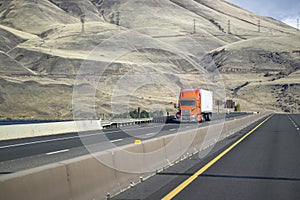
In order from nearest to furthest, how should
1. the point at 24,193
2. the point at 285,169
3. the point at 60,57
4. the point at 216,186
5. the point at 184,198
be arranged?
the point at 24,193 → the point at 184,198 → the point at 216,186 → the point at 285,169 → the point at 60,57

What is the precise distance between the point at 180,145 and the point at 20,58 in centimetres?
11962

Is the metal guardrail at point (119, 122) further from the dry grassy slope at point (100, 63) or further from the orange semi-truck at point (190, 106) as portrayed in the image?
the dry grassy slope at point (100, 63)

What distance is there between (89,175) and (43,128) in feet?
77.3

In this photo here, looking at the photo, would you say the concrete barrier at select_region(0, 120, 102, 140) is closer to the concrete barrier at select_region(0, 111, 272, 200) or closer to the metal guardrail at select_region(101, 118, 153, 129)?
the metal guardrail at select_region(101, 118, 153, 129)

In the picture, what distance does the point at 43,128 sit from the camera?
30.3m

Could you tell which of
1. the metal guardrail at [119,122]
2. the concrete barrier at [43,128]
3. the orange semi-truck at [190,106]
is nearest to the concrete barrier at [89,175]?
the concrete barrier at [43,128]

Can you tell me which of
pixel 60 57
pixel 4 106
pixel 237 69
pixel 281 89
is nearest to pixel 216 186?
pixel 4 106

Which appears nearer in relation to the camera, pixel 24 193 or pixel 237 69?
pixel 24 193

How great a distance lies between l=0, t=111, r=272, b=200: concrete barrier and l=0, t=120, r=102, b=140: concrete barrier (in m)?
15.9

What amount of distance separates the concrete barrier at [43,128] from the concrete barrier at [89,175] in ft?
52.2

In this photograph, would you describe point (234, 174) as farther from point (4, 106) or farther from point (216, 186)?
point (4, 106)

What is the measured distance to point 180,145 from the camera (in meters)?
15.3

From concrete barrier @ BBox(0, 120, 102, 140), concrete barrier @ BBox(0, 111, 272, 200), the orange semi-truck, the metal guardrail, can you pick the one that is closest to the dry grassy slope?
the metal guardrail

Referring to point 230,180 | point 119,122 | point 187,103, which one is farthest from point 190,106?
point 230,180
